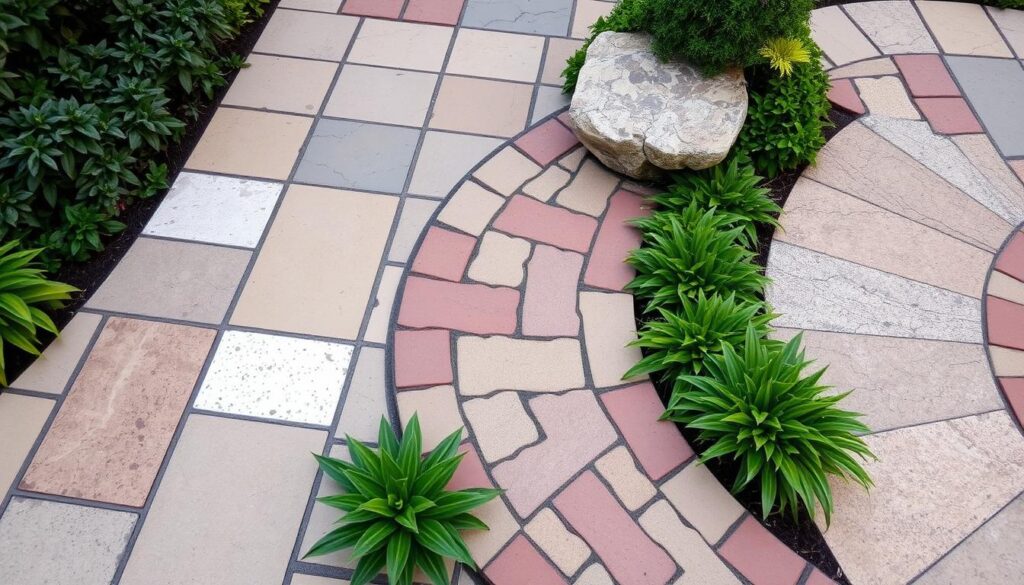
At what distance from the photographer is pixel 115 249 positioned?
2814 millimetres

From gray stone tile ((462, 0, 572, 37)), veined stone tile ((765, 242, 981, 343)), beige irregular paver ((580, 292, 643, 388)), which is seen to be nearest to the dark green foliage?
gray stone tile ((462, 0, 572, 37))

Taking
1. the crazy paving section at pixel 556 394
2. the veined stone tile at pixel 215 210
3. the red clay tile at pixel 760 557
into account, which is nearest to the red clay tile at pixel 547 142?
the crazy paving section at pixel 556 394

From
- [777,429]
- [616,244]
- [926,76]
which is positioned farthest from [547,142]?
[926,76]

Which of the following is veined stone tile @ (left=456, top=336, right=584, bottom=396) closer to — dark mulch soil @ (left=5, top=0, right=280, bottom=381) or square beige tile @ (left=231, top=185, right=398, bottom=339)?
square beige tile @ (left=231, top=185, right=398, bottom=339)

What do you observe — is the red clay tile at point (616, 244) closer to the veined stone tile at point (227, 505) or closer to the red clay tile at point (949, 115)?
the veined stone tile at point (227, 505)

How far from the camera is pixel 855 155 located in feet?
10.5

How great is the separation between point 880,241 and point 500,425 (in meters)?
1.74

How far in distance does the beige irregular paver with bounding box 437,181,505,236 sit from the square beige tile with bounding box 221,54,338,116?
0.91 metres

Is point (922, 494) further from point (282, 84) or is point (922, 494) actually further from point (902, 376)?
point (282, 84)

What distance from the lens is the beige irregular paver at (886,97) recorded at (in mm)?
3416

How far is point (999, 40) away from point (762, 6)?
2051 millimetres

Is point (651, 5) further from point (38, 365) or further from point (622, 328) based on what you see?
point (38, 365)

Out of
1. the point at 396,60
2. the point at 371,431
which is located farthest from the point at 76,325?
the point at 396,60

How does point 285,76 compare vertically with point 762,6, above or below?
below
